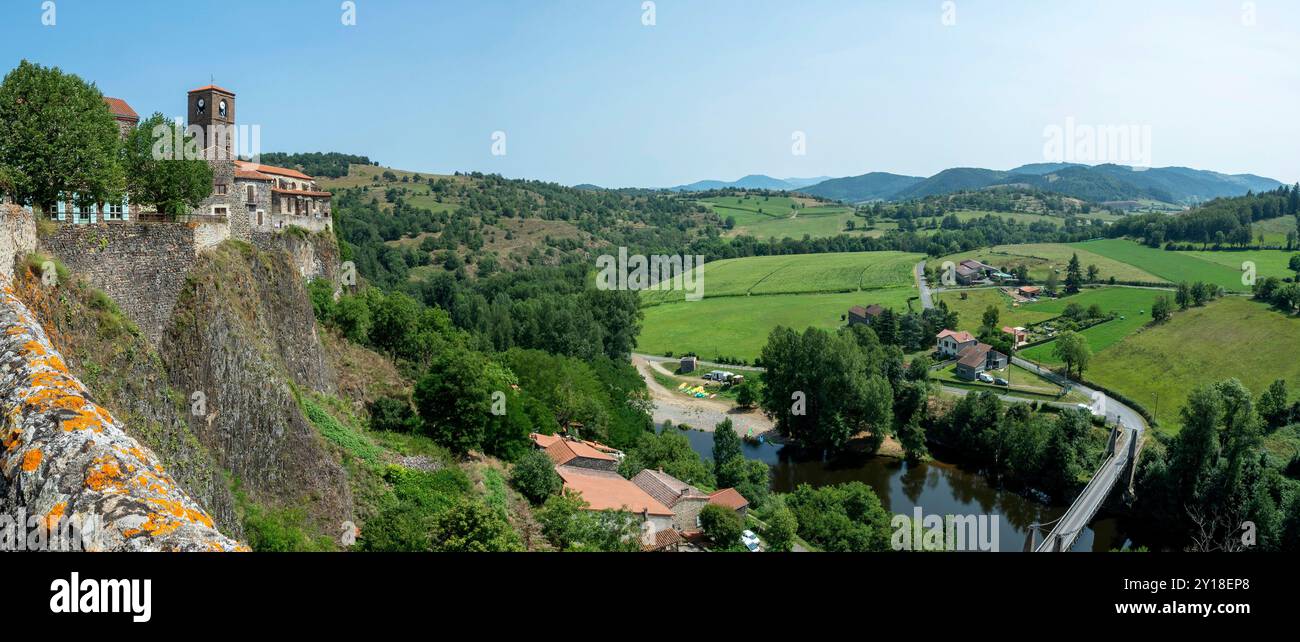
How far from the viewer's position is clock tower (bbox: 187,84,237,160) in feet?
105

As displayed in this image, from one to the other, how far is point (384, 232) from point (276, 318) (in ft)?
301

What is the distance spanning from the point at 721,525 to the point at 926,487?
24521mm

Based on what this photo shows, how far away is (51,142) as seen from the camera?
1934 centimetres

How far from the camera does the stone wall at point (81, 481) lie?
565cm

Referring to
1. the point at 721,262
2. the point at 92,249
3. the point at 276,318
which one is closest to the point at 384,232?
the point at 721,262

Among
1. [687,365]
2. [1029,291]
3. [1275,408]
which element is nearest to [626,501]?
[1275,408]

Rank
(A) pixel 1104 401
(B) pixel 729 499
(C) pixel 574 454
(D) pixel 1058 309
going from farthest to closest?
(D) pixel 1058 309 → (A) pixel 1104 401 → (C) pixel 574 454 → (B) pixel 729 499

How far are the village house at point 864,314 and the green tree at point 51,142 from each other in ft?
266

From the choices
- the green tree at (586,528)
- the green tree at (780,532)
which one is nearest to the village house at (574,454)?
the green tree at (586,528)

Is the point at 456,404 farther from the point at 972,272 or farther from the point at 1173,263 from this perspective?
the point at 1173,263

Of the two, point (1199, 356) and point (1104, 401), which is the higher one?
point (1199, 356)

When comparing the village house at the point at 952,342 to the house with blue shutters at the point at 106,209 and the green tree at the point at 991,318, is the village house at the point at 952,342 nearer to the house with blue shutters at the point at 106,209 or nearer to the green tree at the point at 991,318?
the green tree at the point at 991,318
